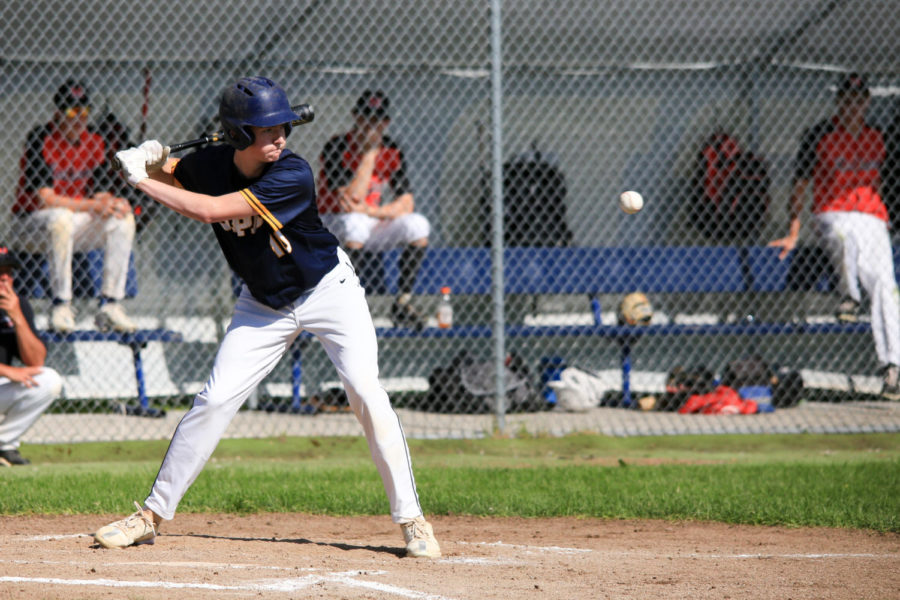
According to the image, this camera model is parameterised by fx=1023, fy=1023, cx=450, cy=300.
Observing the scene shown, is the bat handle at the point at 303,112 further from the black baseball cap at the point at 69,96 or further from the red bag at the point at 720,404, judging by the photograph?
the red bag at the point at 720,404

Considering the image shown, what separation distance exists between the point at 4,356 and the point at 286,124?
2984mm

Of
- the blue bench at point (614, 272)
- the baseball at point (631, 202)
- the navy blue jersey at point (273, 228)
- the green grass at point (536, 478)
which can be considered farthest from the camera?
the blue bench at point (614, 272)

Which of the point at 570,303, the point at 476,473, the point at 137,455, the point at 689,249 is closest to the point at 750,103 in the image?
the point at 689,249

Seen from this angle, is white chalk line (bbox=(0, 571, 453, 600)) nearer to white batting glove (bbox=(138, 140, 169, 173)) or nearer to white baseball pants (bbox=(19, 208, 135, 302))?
white batting glove (bbox=(138, 140, 169, 173))

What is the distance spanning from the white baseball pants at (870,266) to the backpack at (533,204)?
210 cm

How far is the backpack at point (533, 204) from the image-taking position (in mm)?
8445

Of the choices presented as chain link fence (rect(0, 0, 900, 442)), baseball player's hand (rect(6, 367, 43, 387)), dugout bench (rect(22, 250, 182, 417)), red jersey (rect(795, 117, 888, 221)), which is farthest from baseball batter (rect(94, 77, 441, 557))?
red jersey (rect(795, 117, 888, 221))

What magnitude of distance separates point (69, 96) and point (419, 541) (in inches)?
182

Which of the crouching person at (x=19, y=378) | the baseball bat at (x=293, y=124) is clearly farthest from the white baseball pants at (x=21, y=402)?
the baseball bat at (x=293, y=124)

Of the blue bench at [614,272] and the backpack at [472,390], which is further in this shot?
the blue bench at [614,272]

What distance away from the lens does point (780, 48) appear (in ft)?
29.4

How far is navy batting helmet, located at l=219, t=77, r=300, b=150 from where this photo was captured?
3.45 meters

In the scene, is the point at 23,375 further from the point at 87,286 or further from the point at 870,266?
the point at 870,266

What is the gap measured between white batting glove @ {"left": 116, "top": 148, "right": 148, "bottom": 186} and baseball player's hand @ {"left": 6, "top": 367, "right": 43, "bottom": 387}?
2458 mm
